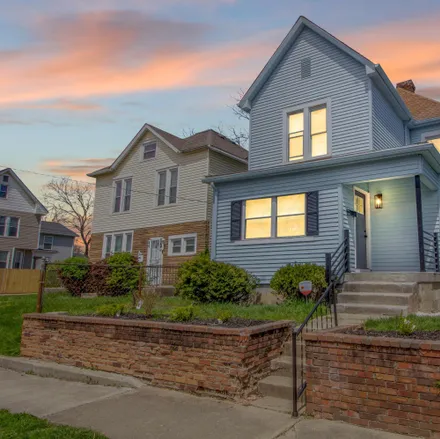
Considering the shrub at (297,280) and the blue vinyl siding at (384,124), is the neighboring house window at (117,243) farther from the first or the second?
the blue vinyl siding at (384,124)

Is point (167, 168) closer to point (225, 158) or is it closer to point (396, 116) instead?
point (225, 158)

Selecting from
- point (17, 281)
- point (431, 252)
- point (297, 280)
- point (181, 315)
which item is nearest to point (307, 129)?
point (431, 252)

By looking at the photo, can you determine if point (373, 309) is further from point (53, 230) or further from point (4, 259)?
point (53, 230)

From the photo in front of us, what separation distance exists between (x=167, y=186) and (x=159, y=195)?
0.69 m

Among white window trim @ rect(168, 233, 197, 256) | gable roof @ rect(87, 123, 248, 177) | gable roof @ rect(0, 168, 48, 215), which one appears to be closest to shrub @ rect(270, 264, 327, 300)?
white window trim @ rect(168, 233, 197, 256)

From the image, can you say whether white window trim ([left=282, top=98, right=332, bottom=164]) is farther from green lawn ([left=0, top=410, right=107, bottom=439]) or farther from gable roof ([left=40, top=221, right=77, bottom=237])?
gable roof ([left=40, top=221, right=77, bottom=237])

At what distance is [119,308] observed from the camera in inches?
299

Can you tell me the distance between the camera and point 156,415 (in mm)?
4527

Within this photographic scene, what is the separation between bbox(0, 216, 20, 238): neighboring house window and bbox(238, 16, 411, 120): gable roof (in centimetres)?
2455

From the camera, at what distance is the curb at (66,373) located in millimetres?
5859

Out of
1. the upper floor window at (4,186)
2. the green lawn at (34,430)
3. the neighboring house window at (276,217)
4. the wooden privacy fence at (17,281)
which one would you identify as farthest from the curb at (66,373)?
the upper floor window at (4,186)

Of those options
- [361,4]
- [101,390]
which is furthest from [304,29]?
[101,390]

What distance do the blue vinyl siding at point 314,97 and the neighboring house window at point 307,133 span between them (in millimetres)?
322

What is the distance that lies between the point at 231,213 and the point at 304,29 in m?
7.35
